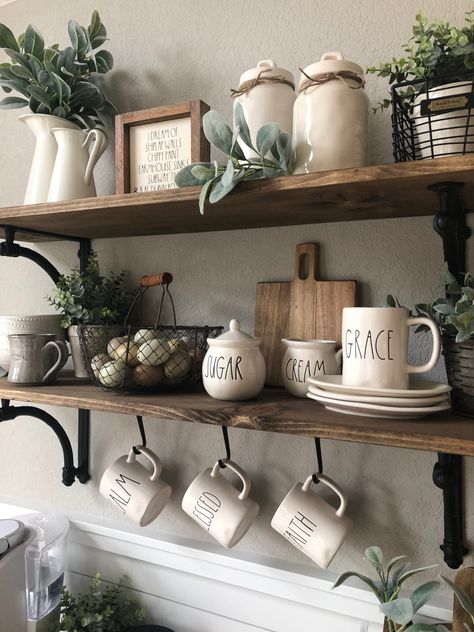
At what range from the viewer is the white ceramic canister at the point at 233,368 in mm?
808

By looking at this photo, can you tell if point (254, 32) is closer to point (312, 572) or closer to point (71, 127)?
point (71, 127)

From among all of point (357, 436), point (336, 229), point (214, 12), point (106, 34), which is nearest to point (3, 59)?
point (106, 34)

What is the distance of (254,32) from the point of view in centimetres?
105

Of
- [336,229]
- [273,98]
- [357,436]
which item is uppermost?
[273,98]

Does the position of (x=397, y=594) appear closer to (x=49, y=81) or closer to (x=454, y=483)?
(x=454, y=483)

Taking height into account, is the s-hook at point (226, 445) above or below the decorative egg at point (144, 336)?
below

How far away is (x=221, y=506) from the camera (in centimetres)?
91

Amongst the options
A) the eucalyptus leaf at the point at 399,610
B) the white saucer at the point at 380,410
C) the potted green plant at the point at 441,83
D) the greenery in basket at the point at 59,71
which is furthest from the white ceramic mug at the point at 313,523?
the greenery in basket at the point at 59,71

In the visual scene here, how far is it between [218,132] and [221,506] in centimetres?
61

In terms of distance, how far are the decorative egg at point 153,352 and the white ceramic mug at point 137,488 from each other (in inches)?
10.7

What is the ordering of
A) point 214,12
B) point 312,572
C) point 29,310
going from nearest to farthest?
point 312,572 → point 214,12 → point 29,310

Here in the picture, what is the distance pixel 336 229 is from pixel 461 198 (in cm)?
25

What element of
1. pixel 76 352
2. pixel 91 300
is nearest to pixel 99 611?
pixel 76 352

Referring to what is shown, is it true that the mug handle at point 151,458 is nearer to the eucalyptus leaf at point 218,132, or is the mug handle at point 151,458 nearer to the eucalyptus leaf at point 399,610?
the eucalyptus leaf at point 399,610
